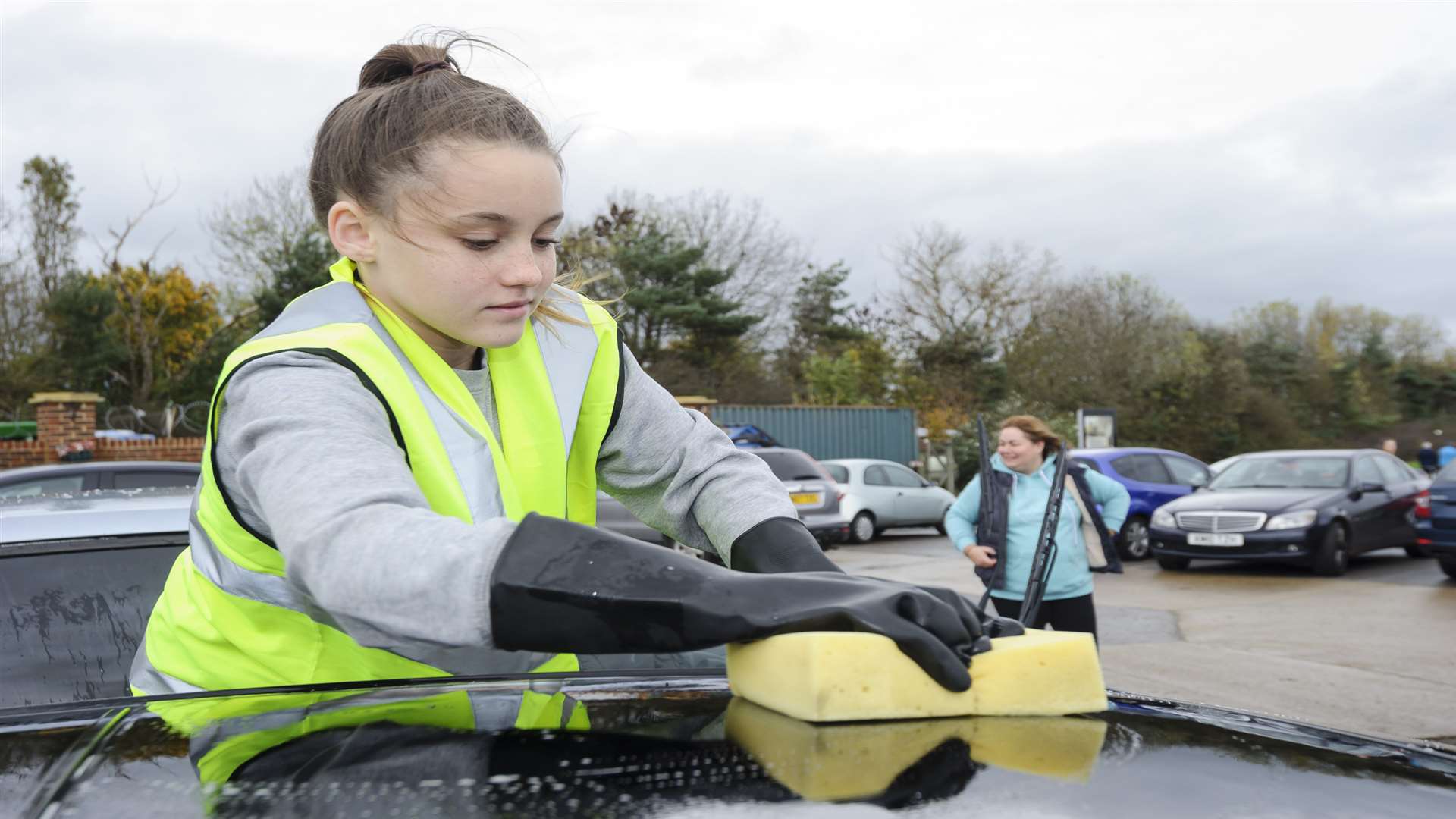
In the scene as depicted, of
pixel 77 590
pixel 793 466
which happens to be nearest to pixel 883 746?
pixel 77 590

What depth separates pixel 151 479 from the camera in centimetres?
838

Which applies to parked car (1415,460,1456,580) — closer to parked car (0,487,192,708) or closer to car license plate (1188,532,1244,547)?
car license plate (1188,532,1244,547)

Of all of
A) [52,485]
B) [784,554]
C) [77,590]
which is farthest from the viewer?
[52,485]

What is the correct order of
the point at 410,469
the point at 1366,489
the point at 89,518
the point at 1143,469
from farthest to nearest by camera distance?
the point at 1143,469
the point at 1366,489
the point at 89,518
the point at 410,469

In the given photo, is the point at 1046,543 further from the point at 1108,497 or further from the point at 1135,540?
the point at 1135,540

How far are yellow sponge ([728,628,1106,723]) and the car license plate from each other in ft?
39.1

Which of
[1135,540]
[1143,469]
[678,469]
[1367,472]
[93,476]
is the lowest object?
[1135,540]

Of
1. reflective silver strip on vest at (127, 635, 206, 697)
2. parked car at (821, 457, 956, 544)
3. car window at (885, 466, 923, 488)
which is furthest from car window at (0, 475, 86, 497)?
car window at (885, 466, 923, 488)

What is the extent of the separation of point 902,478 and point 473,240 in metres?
16.9

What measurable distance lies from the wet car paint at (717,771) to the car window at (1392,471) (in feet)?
45.6

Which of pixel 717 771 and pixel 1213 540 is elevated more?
pixel 717 771

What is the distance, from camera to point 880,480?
1753 centimetres

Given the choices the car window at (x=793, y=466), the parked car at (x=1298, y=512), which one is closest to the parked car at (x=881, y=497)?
the car window at (x=793, y=466)

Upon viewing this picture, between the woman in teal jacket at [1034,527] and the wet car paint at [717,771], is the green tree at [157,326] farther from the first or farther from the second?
the wet car paint at [717,771]
